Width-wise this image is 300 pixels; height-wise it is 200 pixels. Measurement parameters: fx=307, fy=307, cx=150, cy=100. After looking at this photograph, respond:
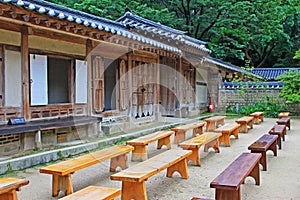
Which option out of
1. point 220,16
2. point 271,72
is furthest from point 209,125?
point 271,72

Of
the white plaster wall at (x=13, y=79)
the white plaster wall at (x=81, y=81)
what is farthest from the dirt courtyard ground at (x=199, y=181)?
the white plaster wall at (x=81, y=81)

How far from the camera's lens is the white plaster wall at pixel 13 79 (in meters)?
6.17

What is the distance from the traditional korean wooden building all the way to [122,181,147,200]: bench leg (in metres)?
2.80

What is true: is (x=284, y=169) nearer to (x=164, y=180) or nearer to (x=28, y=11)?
(x=164, y=180)

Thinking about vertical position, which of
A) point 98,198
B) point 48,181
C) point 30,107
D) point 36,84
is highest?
point 36,84

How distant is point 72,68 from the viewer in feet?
25.7

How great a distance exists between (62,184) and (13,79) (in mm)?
3254

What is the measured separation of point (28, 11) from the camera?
5066mm

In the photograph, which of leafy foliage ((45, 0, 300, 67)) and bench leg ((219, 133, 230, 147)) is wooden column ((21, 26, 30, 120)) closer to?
bench leg ((219, 133, 230, 147))

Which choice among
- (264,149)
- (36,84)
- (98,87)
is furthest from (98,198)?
(98,87)

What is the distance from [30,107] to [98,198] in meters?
4.31

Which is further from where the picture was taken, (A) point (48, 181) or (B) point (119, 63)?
(B) point (119, 63)

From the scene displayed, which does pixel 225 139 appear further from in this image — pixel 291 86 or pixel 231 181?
pixel 291 86

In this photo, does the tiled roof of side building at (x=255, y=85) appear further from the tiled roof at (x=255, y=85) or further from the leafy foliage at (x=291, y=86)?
the leafy foliage at (x=291, y=86)
